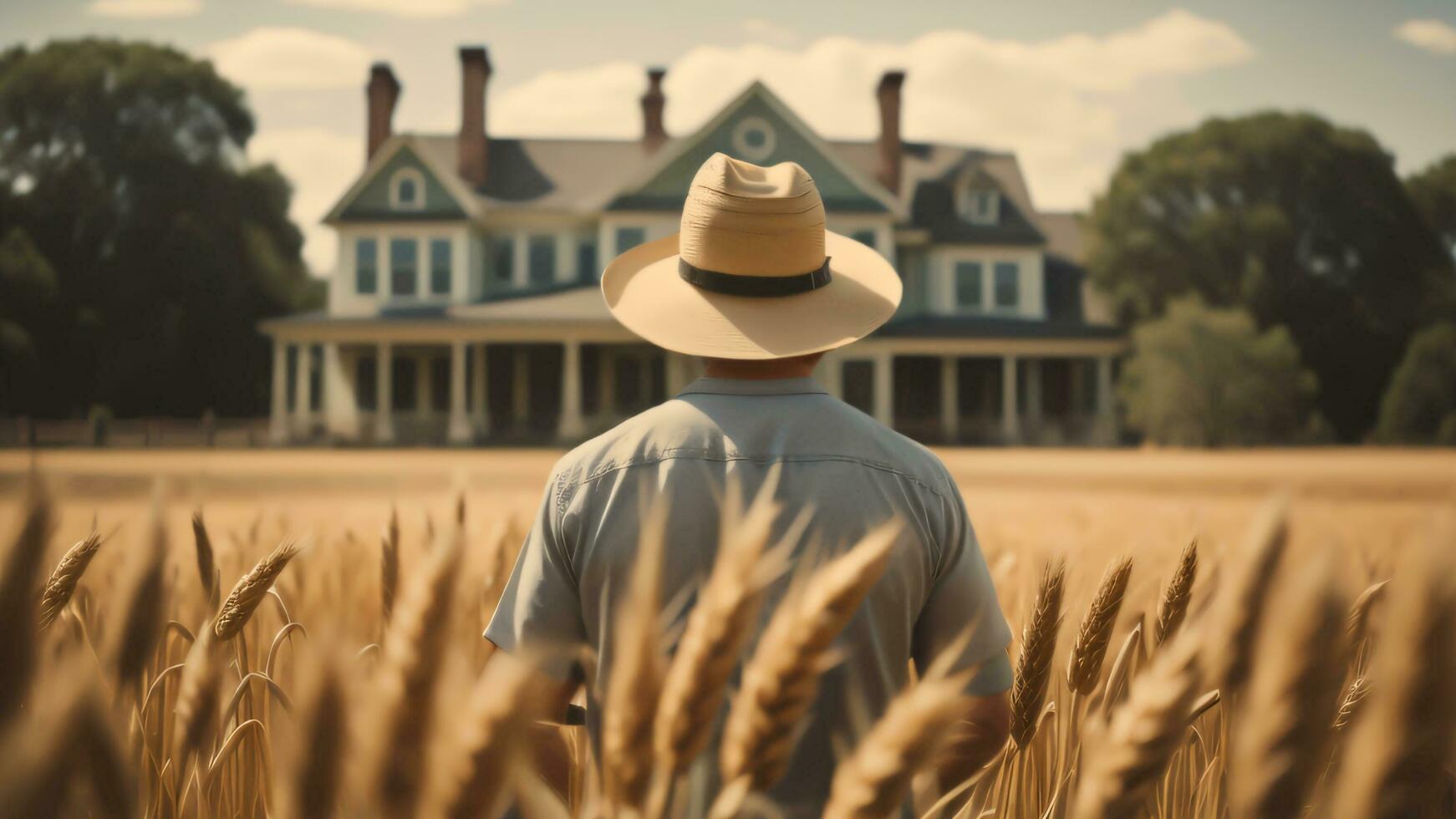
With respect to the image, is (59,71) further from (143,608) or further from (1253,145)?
(143,608)

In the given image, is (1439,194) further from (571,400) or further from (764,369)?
(764,369)

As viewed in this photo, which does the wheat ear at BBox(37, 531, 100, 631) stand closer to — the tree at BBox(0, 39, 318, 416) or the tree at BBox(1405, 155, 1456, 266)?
the tree at BBox(0, 39, 318, 416)

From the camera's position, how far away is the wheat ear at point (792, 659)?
71 cm

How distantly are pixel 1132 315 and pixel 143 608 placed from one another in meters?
38.3

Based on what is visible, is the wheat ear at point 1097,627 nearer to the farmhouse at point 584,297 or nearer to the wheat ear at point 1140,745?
the wheat ear at point 1140,745

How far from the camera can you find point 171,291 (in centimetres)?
4312

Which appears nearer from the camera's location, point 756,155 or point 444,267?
point 756,155

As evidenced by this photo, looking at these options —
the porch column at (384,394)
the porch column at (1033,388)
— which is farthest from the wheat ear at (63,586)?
the porch column at (1033,388)

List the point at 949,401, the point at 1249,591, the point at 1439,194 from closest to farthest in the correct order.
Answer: the point at 1249,591 < the point at 949,401 < the point at 1439,194

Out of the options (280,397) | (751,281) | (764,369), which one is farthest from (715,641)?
(280,397)

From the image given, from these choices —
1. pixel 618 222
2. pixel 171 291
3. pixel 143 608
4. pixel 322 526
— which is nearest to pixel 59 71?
pixel 171 291

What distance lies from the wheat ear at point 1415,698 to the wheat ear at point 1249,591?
0.35 metres

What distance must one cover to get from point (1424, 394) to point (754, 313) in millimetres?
34848

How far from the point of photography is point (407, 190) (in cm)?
3183
